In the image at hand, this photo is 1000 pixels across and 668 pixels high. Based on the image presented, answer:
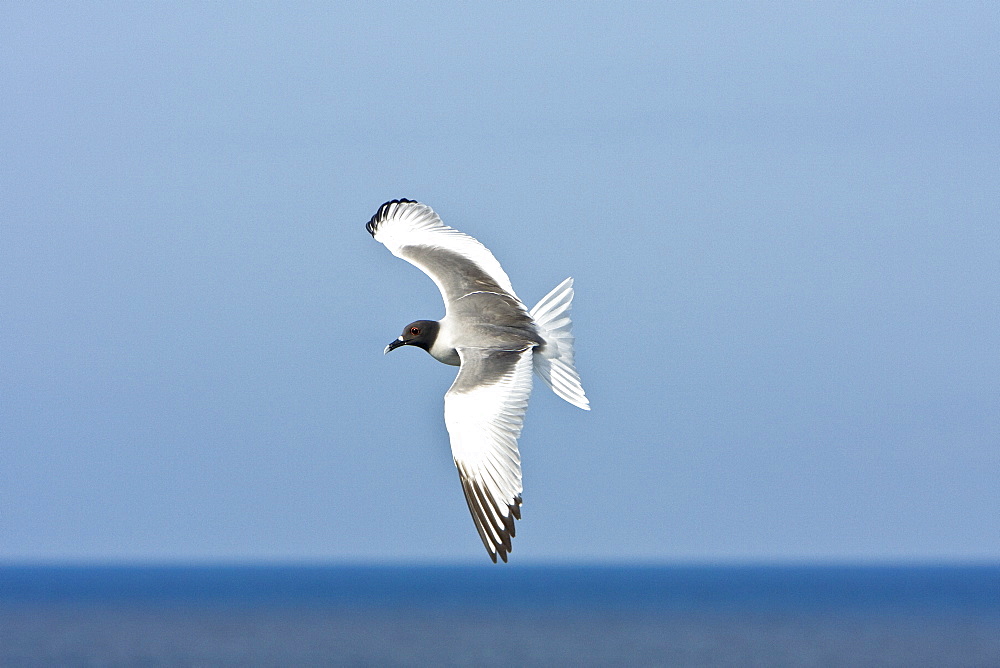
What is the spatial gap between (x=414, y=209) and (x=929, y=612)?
15294 centimetres

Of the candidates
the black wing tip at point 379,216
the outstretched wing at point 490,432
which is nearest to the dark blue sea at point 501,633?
the black wing tip at point 379,216

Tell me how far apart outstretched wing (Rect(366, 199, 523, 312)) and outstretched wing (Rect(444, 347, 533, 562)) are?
6.68 ft

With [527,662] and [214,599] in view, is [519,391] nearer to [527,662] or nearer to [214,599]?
[527,662]

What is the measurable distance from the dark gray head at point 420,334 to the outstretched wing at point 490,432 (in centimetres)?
115

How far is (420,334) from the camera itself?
18109 millimetres

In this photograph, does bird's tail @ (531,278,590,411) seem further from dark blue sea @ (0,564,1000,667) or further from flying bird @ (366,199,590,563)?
dark blue sea @ (0,564,1000,667)

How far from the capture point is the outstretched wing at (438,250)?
18891 mm

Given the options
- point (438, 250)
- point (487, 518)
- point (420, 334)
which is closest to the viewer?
point (487, 518)

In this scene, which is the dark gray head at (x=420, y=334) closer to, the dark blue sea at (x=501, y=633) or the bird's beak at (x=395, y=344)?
the bird's beak at (x=395, y=344)

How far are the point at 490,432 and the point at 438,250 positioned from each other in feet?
15.8

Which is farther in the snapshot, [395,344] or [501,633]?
[501,633]

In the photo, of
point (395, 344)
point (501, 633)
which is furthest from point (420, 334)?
point (501, 633)

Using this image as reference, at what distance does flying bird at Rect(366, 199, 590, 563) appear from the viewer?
15.1 meters

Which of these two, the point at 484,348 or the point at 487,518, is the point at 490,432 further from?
the point at 484,348
